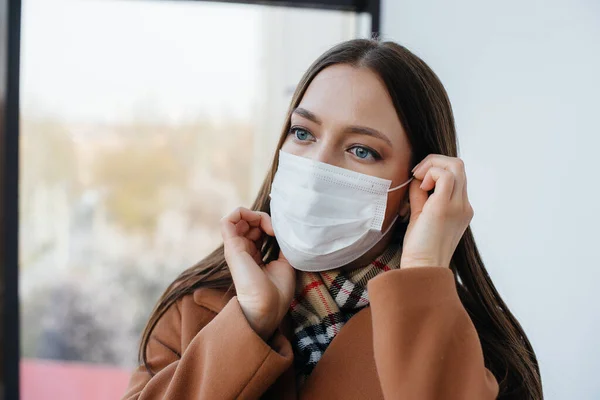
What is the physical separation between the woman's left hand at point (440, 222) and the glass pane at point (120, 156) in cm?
173

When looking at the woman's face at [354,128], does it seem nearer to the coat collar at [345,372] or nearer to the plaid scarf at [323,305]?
the plaid scarf at [323,305]

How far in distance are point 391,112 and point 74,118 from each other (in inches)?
83.0

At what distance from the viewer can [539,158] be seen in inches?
72.7

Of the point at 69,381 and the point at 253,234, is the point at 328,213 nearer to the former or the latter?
the point at 253,234

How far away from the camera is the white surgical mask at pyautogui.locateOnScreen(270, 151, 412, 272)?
1437 millimetres

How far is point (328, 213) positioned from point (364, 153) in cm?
15

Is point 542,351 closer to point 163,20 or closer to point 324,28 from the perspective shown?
point 324,28

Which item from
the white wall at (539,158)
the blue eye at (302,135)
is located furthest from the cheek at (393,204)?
the white wall at (539,158)

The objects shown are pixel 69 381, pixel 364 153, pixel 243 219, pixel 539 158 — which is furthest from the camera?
pixel 69 381

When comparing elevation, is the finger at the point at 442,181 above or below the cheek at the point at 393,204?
above

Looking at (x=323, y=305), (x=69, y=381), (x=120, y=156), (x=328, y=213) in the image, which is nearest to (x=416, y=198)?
(x=328, y=213)

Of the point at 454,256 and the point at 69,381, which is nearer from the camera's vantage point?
the point at 454,256

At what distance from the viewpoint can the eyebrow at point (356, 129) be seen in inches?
55.5

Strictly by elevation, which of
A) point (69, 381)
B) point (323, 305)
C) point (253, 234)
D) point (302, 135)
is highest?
point (302, 135)
